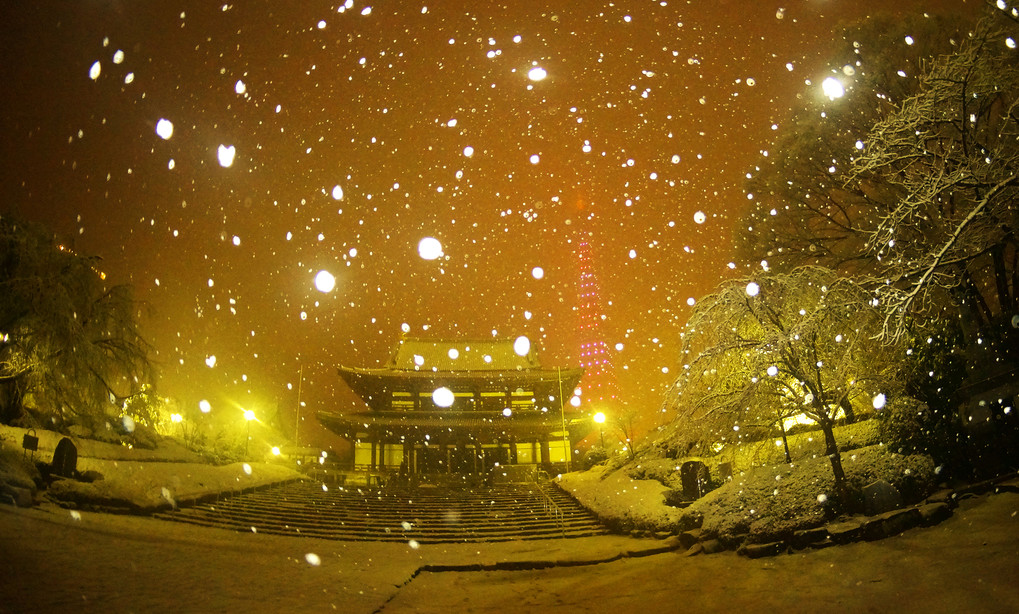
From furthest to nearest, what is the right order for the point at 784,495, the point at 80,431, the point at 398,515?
the point at 80,431 → the point at 398,515 → the point at 784,495

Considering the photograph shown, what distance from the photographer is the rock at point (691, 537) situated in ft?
29.9

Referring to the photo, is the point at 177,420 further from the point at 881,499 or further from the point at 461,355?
the point at 881,499

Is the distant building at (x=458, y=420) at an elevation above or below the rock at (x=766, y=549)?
above

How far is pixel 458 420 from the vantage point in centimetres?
2642

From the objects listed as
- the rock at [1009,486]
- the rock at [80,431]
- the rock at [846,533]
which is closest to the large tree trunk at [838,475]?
the rock at [846,533]

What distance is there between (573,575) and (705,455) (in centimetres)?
968

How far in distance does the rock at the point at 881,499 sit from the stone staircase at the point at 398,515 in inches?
271

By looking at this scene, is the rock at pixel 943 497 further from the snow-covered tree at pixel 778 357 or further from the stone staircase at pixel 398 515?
the stone staircase at pixel 398 515

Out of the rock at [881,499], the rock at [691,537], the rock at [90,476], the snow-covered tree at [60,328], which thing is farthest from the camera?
the rock at [90,476]

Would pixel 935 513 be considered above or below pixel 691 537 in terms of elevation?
above

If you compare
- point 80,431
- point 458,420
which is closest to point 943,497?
point 458,420

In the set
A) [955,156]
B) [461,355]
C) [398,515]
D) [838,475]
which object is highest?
[461,355]

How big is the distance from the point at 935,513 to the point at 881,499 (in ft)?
2.98

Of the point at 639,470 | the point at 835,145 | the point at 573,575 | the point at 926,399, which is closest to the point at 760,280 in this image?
the point at 926,399
